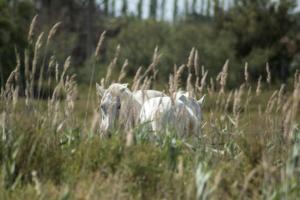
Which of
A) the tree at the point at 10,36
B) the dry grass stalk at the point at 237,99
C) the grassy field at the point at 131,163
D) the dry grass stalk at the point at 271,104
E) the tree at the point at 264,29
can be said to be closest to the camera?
the grassy field at the point at 131,163

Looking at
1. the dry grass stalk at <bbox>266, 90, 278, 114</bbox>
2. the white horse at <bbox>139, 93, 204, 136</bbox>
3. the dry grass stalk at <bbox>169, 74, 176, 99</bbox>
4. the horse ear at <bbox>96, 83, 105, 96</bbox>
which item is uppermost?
the dry grass stalk at <bbox>169, 74, 176, 99</bbox>

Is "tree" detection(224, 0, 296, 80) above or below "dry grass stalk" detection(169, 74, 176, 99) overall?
below

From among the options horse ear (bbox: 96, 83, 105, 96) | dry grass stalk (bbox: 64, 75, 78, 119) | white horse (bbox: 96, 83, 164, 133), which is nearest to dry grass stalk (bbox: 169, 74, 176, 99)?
dry grass stalk (bbox: 64, 75, 78, 119)

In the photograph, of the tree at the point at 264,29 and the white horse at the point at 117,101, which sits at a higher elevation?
the white horse at the point at 117,101

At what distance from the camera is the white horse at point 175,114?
8.03 m

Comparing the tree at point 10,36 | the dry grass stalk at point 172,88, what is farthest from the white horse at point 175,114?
the tree at point 10,36

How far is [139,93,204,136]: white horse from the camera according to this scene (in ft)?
26.3

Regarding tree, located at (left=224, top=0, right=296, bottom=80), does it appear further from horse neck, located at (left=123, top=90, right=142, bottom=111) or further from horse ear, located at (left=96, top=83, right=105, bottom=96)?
horse ear, located at (left=96, top=83, right=105, bottom=96)

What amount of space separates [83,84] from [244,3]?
1059 cm

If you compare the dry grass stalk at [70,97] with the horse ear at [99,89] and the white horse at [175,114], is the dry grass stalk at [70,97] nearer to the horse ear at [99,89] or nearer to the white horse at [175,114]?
the white horse at [175,114]

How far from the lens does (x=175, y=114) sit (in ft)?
26.4

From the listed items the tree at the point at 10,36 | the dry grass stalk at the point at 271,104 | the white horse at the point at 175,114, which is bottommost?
the tree at the point at 10,36

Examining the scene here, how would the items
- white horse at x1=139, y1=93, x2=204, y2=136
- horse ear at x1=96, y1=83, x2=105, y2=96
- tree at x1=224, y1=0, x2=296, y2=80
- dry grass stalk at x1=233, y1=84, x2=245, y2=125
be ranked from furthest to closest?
tree at x1=224, y1=0, x2=296, y2=80 < horse ear at x1=96, y1=83, x2=105, y2=96 < white horse at x1=139, y1=93, x2=204, y2=136 < dry grass stalk at x1=233, y1=84, x2=245, y2=125

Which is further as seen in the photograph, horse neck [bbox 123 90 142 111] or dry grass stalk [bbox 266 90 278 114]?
horse neck [bbox 123 90 142 111]
